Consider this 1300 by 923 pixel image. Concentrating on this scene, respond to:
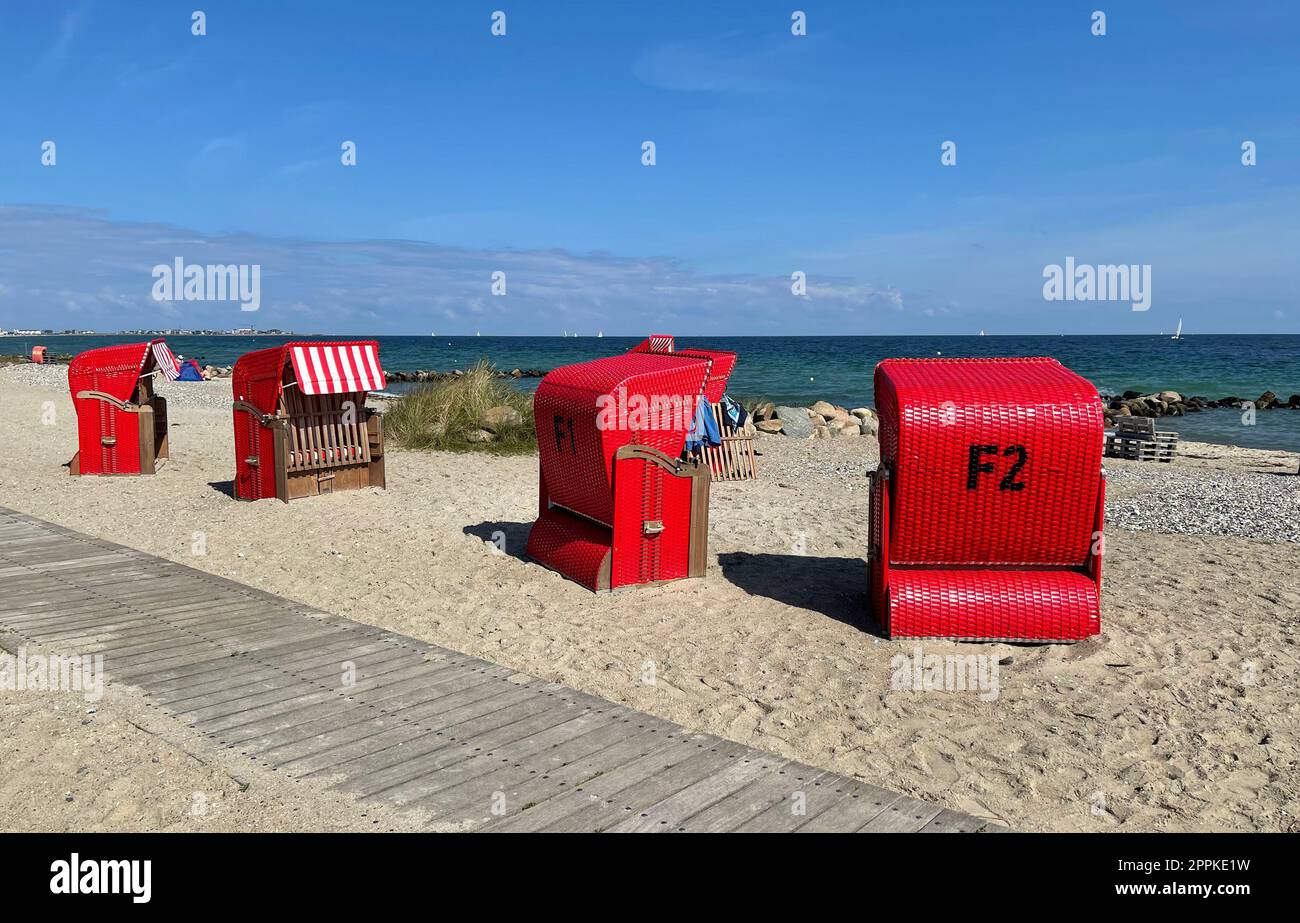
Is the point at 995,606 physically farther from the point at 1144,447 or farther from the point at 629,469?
the point at 1144,447

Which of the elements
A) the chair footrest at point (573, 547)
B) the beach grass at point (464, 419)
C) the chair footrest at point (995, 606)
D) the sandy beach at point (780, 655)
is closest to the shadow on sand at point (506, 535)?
the sandy beach at point (780, 655)

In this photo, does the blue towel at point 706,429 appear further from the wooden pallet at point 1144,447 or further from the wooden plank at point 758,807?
the wooden pallet at point 1144,447

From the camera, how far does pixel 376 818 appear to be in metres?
4.04

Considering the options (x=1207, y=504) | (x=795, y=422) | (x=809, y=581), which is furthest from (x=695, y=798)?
(x=795, y=422)

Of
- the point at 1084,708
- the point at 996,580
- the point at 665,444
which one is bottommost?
the point at 1084,708

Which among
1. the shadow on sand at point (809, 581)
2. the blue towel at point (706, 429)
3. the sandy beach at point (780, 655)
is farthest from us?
the blue towel at point (706, 429)

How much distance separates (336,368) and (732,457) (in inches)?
235

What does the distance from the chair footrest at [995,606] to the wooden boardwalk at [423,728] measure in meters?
2.67

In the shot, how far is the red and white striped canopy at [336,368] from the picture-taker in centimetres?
1170

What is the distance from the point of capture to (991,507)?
6969 millimetres
